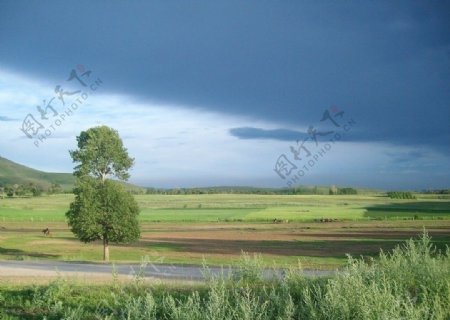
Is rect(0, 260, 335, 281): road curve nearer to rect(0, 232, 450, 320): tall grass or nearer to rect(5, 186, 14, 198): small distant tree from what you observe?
rect(0, 232, 450, 320): tall grass

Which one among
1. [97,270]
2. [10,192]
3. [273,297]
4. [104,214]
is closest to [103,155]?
[104,214]

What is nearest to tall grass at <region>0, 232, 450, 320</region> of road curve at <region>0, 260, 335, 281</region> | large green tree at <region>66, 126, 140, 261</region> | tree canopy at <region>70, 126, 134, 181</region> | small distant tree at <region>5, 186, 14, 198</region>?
road curve at <region>0, 260, 335, 281</region>

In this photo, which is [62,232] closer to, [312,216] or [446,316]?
[312,216]

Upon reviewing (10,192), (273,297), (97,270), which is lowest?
(97,270)

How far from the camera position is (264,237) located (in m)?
54.4

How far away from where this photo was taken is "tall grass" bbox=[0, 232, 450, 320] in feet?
26.5

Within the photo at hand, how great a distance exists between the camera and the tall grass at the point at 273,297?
8.09 metres

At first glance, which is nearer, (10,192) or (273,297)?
(273,297)

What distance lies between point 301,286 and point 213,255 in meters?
27.6

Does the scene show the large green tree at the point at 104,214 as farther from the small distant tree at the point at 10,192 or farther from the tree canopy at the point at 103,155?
the small distant tree at the point at 10,192

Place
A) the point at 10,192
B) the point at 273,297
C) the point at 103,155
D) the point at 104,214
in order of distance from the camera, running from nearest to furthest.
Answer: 1. the point at 273,297
2. the point at 104,214
3. the point at 103,155
4. the point at 10,192

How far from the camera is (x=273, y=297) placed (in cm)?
948

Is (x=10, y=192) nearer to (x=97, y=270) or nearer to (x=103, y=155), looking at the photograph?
(x=103, y=155)

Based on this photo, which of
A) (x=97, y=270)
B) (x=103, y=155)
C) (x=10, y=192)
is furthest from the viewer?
(x=10, y=192)
